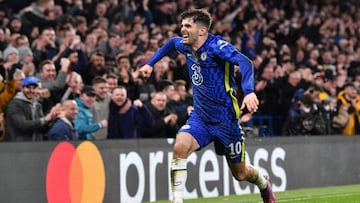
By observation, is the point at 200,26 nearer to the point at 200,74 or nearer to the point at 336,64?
the point at 200,74

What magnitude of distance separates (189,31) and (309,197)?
5224 millimetres

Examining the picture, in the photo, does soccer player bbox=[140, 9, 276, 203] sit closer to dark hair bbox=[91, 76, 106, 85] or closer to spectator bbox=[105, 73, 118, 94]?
dark hair bbox=[91, 76, 106, 85]

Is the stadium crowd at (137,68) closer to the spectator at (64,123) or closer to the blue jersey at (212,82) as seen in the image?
the spectator at (64,123)

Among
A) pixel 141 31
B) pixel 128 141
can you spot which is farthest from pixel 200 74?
pixel 141 31

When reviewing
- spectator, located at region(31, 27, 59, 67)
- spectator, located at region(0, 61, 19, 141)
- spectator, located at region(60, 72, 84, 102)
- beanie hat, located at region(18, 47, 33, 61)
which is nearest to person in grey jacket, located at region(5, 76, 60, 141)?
spectator, located at region(0, 61, 19, 141)

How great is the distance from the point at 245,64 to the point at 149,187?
537 centimetres

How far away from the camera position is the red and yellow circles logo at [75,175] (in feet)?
44.3

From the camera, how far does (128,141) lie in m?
15.2

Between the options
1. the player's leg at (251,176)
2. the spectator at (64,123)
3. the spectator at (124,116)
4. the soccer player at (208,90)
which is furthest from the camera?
the spectator at (124,116)

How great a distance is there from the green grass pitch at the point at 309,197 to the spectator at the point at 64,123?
2464mm

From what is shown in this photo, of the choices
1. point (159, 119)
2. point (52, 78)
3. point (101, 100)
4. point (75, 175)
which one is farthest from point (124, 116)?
point (75, 175)

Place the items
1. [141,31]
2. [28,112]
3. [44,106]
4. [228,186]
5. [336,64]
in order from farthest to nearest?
[336,64] < [141,31] < [228,186] < [44,106] < [28,112]

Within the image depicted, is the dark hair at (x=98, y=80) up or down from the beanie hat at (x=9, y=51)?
down

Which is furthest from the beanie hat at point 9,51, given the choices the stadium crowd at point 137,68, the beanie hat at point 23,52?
the beanie hat at point 23,52
